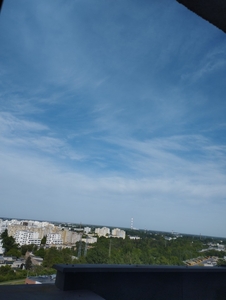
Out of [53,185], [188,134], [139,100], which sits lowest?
[53,185]

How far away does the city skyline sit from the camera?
2742mm

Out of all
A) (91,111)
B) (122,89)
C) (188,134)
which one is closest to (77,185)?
(91,111)

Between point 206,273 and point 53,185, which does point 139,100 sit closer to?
point 53,185

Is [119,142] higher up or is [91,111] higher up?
[91,111]

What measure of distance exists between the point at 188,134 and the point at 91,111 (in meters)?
2.27

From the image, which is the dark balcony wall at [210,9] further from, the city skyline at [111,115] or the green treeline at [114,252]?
the green treeline at [114,252]

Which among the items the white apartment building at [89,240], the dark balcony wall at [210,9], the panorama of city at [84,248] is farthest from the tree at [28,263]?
the dark balcony wall at [210,9]

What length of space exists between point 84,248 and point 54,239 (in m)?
0.44

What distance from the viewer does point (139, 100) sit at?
4328mm

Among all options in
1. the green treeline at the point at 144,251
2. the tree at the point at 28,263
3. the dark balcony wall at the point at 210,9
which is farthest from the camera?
the green treeline at the point at 144,251

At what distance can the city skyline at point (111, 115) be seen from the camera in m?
2.74

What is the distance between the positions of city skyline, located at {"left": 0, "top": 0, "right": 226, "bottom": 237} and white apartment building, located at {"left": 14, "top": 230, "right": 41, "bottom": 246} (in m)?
0.49

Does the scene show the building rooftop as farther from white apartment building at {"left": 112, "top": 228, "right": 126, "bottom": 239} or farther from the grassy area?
white apartment building at {"left": 112, "top": 228, "right": 126, "bottom": 239}

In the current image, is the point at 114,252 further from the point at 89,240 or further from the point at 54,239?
the point at 54,239
